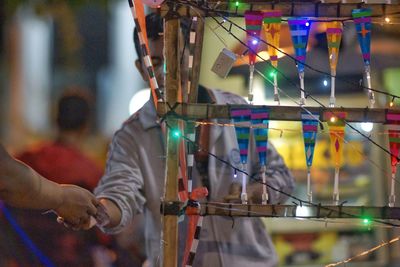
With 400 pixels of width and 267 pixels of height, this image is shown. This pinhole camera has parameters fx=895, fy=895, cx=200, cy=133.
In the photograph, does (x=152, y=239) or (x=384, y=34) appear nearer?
(x=152, y=239)

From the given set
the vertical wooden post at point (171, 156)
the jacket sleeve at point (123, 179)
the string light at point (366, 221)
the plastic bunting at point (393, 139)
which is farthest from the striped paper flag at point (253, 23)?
the jacket sleeve at point (123, 179)

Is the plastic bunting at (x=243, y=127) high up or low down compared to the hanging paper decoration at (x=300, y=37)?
down

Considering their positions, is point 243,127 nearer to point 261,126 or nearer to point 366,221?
point 261,126

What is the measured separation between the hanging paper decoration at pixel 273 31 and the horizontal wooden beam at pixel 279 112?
0.42ft

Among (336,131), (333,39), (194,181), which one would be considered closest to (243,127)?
(336,131)

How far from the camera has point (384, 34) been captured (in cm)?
736

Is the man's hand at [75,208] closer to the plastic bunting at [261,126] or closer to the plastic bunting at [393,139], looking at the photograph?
the plastic bunting at [261,126]

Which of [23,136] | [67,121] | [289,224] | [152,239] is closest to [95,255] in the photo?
[67,121]

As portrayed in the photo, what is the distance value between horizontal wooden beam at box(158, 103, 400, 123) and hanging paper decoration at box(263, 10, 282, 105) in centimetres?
13

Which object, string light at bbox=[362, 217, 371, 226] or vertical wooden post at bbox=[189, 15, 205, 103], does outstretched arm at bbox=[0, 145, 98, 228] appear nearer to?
vertical wooden post at bbox=[189, 15, 205, 103]

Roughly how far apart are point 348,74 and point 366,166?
1.48m

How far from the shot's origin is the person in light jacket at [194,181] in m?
3.47

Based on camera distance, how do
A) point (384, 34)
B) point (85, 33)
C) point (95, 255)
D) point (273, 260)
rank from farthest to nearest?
point (85, 33) → point (384, 34) → point (95, 255) → point (273, 260)

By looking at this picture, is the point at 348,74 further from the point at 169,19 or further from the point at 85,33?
the point at 85,33
